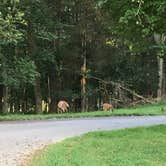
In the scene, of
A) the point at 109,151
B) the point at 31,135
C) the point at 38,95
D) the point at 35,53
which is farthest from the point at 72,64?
the point at 109,151

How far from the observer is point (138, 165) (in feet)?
39.9

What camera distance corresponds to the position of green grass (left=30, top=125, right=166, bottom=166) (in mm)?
12633

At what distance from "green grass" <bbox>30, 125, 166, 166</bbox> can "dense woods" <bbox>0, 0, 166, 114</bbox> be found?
18.4 m

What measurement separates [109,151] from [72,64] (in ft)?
95.9

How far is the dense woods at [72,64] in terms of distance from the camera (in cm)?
3844

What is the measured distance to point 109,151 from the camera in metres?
14.4

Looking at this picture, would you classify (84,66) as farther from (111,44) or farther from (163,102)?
(163,102)

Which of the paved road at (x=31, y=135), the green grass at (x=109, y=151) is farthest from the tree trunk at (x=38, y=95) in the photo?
the green grass at (x=109, y=151)

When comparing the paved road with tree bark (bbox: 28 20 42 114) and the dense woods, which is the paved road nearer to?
the dense woods

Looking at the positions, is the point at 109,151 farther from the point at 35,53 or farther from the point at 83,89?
the point at 83,89

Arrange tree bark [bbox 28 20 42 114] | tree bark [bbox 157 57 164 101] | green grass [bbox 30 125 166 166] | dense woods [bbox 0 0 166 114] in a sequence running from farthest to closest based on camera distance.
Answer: tree bark [bbox 157 57 164 101] < tree bark [bbox 28 20 42 114] < dense woods [bbox 0 0 166 114] < green grass [bbox 30 125 166 166]

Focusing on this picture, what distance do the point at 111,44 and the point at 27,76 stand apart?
30.7 feet

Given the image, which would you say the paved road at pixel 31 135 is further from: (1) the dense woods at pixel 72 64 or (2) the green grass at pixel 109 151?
(1) the dense woods at pixel 72 64

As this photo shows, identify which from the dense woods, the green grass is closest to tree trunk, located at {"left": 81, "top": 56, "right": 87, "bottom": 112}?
the dense woods
